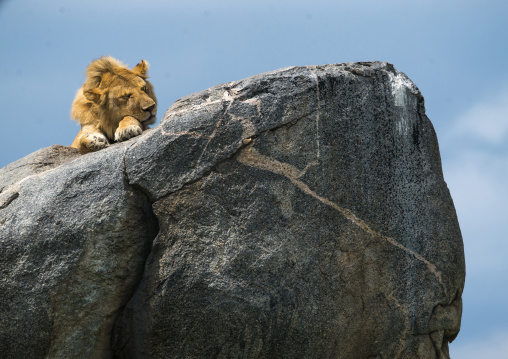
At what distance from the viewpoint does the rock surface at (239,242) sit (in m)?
5.91

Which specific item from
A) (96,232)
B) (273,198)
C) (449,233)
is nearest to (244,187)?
(273,198)

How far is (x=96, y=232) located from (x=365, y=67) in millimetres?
2768

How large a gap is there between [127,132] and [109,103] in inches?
28.2

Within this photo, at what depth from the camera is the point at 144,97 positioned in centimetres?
750

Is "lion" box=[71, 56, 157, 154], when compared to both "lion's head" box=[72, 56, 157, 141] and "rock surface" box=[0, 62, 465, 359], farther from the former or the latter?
"rock surface" box=[0, 62, 465, 359]

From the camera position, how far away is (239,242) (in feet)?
19.5

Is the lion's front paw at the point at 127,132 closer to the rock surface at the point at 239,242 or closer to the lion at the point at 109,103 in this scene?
the lion at the point at 109,103

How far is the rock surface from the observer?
591cm

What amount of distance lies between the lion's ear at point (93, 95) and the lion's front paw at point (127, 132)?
2.65ft

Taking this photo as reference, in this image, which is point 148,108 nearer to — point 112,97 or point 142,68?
point 112,97

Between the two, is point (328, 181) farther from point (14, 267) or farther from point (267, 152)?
point (14, 267)

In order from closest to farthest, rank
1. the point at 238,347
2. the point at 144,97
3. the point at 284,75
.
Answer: the point at 238,347 < the point at 284,75 < the point at 144,97

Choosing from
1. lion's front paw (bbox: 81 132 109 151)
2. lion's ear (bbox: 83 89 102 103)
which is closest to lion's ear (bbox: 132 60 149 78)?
lion's ear (bbox: 83 89 102 103)

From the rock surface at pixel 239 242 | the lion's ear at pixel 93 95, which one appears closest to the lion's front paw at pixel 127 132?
the rock surface at pixel 239 242
